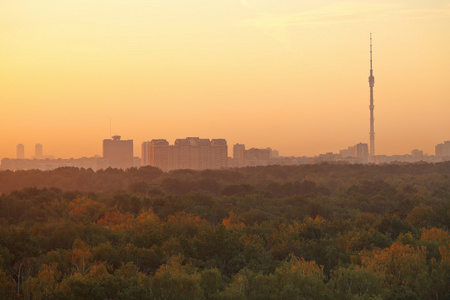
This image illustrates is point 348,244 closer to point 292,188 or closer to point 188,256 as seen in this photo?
point 188,256

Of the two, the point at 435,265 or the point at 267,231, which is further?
the point at 267,231

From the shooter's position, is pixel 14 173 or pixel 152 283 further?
pixel 14 173

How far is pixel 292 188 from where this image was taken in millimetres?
89125

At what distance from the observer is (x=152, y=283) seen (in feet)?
81.5

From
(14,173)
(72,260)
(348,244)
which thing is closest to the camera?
(72,260)

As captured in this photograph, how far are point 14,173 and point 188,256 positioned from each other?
84733 mm

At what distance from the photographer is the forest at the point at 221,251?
24938 mm

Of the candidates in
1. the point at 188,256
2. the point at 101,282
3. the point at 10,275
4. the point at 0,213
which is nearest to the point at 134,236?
the point at 188,256

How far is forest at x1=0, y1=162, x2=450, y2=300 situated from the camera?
2494 cm

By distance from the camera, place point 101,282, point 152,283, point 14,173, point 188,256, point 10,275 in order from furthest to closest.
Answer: point 14,173
point 188,256
point 10,275
point 152,283
point 101,282

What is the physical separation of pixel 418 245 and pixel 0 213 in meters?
39.4

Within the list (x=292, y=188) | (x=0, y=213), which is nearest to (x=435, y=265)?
(x=0, y=213)

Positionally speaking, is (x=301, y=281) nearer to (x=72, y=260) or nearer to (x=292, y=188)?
(x=72, y=260)

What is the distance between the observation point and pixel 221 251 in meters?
35.1
